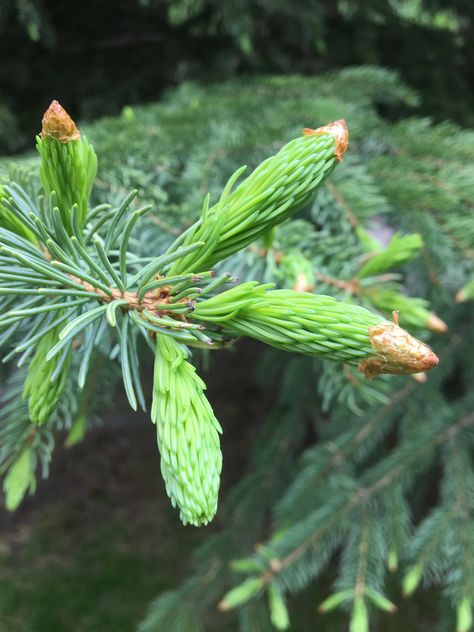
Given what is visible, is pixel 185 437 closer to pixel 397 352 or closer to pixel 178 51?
pixel 397 352

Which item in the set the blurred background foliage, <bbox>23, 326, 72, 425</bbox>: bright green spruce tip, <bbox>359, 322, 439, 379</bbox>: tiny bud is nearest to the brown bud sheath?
<bbox>359, 322, 439, 379</bbox>: tiny bud

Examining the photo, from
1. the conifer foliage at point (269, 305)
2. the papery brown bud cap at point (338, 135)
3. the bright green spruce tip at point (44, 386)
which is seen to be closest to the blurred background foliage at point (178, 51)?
the conifer foliage at point (269, 305)

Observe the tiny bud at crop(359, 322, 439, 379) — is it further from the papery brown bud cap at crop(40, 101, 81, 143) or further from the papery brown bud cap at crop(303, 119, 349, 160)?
the papery brown bud cap at crop(40, 101, 81, 143)

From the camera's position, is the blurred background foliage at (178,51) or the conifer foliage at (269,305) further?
the blurred background foliage at (178,51)

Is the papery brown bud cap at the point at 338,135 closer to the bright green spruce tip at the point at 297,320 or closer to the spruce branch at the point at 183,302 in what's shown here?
the spruce branch at the point at 183,302

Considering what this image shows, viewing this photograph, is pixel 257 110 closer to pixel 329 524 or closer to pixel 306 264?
pixel 306 264

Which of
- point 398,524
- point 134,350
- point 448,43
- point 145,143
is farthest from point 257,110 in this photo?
point 448,43

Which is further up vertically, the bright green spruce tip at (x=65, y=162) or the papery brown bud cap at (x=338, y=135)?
the papery brown bud cap at (x=338, y=135)
